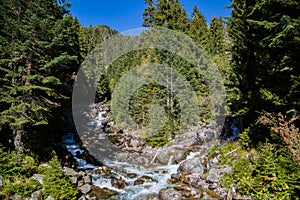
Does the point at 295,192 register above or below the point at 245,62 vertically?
below

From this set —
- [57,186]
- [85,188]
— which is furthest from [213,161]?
[57,186]

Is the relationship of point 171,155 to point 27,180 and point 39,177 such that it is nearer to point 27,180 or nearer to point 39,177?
point 39,177

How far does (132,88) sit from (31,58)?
51.4 feet

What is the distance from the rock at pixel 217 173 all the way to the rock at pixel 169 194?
219 centimetres

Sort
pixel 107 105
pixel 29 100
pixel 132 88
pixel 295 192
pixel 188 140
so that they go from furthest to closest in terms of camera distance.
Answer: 1. pixel 107 105
2. pixel 132 88
3. pixel 188 140
4. pixel 29 100
5. pixel 295 192

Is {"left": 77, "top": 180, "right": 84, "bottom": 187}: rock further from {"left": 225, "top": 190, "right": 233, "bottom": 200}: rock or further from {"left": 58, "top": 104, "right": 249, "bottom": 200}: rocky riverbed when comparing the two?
{"left": 225, "top": 190, "right": 233, "bottom": 200}: rock

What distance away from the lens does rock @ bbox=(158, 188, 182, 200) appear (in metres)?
11.1

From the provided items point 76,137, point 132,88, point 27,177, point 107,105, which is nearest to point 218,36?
point 132,88

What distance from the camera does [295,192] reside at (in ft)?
26.0

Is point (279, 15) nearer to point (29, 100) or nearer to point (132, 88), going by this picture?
point (29, 100)

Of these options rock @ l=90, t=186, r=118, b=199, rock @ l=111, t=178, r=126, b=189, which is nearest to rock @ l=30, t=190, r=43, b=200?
rock @ l=90, t=186, r=118, b=199

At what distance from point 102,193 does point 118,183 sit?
151cm

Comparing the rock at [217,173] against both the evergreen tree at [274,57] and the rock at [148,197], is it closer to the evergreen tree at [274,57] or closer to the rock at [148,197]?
the rock at [148,197]

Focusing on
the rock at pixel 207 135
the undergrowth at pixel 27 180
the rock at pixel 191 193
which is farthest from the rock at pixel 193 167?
the undergrowth at pixel 27 180
